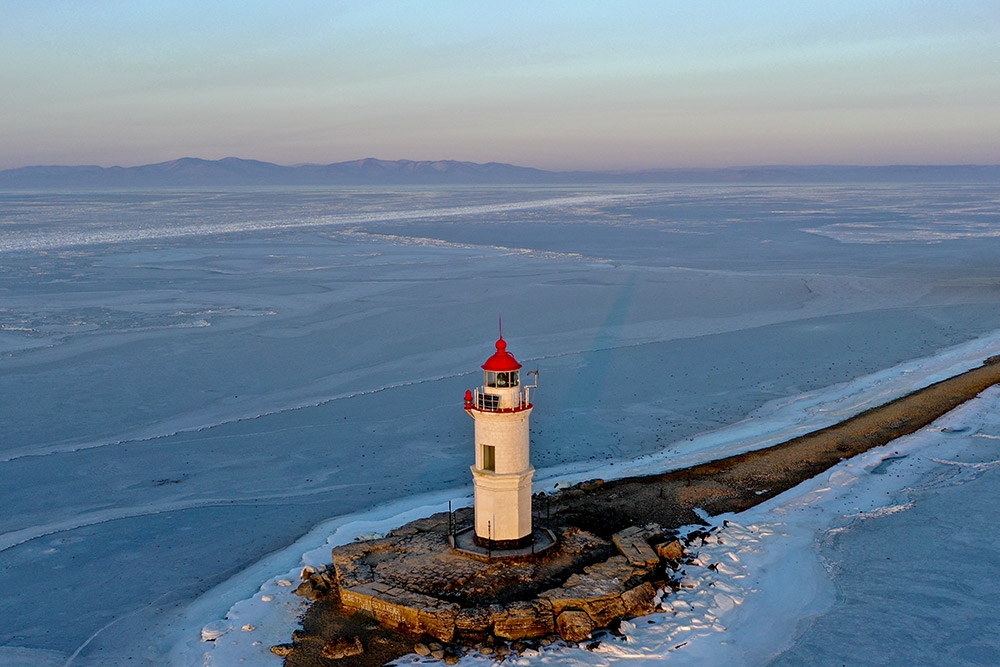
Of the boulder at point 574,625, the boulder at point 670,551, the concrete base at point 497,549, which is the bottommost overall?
the boulder at point 574,625

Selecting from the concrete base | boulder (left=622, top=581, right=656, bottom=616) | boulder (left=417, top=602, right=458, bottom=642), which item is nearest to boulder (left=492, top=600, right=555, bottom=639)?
boulder (left=417, top=602, right=458, bottom=642)

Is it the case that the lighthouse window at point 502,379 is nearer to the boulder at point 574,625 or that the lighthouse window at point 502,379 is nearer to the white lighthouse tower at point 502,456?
the white lighthouse tower at point 502,456

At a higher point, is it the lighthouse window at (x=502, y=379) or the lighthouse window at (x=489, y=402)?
the lighthouse window at (x=502, y=379)

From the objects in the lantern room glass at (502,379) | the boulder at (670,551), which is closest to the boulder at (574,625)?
the boulder at (670,551)

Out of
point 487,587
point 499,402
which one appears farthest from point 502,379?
point 487,587

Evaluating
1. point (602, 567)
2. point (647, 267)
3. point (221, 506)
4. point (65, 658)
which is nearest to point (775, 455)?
point (602, 567)

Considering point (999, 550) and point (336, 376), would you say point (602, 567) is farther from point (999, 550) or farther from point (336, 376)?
point (336, 376)
